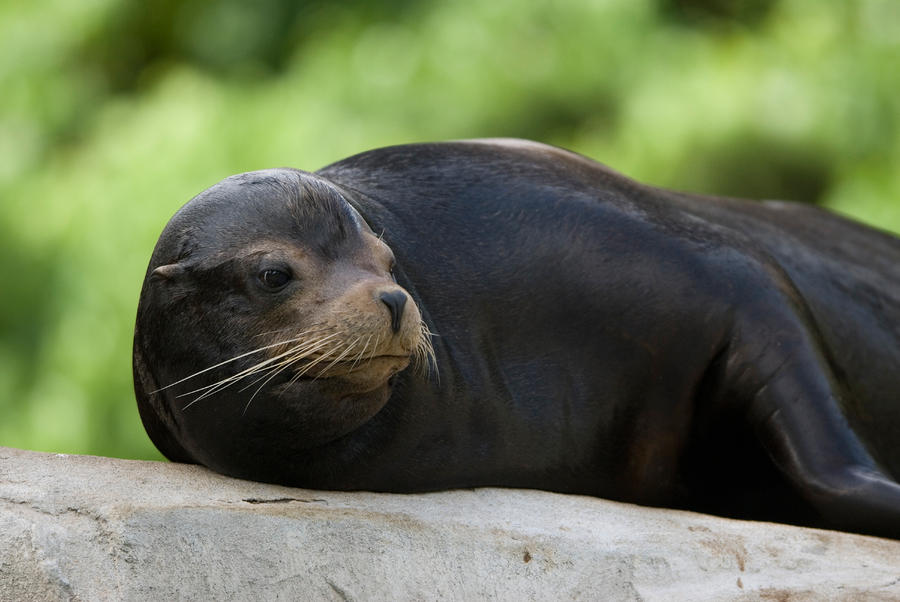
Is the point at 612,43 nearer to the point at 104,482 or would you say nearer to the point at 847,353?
the point at 847,353

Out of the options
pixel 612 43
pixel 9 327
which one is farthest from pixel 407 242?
pixel 9 327

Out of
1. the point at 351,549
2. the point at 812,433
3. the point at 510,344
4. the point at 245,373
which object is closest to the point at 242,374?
the point at 245,373

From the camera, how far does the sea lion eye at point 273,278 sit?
3.82 meters

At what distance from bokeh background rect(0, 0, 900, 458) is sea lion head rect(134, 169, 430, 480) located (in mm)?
4847

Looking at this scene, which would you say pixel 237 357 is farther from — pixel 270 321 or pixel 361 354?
pixel 361 354

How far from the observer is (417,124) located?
9.81 m

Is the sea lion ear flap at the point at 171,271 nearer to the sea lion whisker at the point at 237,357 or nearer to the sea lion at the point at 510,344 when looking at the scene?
the sea lion at the point at 510,344

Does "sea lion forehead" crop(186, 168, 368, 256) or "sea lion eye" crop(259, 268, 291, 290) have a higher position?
"sea lion forehead" crop(186, 168, 368, 256)

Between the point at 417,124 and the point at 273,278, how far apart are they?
6107mm

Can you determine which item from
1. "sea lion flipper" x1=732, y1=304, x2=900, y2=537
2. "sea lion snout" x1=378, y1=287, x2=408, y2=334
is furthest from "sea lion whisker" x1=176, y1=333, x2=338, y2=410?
"sea lion flipper" x1=732, y1=304, x2=900, y2=537

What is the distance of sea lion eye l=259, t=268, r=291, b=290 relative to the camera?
12.5 ft

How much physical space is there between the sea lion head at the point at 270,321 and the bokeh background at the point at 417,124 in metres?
4.85

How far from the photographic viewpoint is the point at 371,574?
362cm

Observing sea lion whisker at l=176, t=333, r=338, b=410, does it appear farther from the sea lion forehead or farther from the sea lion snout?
the sea lion forehead
